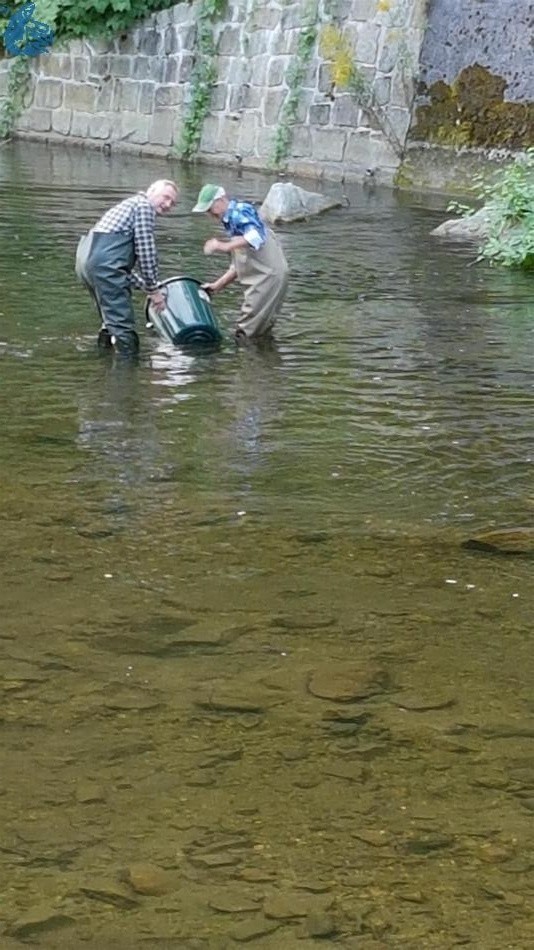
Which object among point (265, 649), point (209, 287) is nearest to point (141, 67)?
point (209, 287)

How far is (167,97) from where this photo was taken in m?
21.9

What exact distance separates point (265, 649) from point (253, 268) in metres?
5.34

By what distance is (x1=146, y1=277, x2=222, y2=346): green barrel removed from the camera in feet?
30.6

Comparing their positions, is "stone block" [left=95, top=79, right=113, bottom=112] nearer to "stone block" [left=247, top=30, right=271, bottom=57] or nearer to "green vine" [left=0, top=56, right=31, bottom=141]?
"green vine" [left=0, top=56, right=31, bottom=141]

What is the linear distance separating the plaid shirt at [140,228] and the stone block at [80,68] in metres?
14.6

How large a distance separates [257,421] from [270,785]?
4029mm

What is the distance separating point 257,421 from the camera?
782cm

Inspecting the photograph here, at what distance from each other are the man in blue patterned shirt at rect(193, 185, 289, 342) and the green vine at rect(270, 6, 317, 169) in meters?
10.6

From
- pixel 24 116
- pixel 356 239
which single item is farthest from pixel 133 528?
pixel 24 116

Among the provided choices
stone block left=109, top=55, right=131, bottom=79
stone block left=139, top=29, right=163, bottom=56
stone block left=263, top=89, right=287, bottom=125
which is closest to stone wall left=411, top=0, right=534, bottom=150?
stone block left=263, top=89, right=287, bottom=125

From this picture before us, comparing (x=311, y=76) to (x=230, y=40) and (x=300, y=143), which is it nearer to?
(x=300, y=143)

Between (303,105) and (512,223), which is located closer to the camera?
(512,223)

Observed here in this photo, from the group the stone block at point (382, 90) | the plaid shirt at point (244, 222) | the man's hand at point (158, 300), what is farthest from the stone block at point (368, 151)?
the man's hand at point (158, 300)

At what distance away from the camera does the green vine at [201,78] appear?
21172 mm
